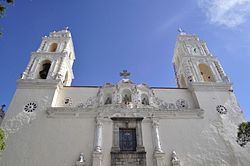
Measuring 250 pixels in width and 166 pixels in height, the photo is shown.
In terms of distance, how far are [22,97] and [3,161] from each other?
4617 mm

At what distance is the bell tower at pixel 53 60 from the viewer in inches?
703

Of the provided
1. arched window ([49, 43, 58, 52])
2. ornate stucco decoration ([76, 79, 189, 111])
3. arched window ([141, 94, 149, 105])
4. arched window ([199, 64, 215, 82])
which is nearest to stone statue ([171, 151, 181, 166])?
ornate stucco decoration ([76, 79, 189, 111])

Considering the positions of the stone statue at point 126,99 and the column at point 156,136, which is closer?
the column at point 156,136

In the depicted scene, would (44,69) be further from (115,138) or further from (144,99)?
(115,138)

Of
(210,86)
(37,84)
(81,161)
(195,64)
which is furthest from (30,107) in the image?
(195,64)

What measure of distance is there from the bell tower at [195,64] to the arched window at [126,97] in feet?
15.8

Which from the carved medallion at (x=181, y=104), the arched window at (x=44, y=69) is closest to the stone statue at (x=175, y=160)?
the carved medallion at (x=181, y=104)

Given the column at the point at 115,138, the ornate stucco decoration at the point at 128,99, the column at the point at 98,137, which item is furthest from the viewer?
the ornate stucco decoration at the point at 128,99

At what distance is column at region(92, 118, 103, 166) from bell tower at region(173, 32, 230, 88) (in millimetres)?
7813

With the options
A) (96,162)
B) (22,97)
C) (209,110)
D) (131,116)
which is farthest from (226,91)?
(22,97)

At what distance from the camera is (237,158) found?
13461mm

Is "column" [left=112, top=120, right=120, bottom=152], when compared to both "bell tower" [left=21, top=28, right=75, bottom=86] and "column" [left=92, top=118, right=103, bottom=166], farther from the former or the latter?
"bell tower" [left=21, top=28, right=75, bottom=86]

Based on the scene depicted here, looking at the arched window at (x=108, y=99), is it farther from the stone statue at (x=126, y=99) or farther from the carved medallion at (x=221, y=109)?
the carved medallion at (x=221, y=109)

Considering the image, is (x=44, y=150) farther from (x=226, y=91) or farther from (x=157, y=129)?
(x=226, y=91)
